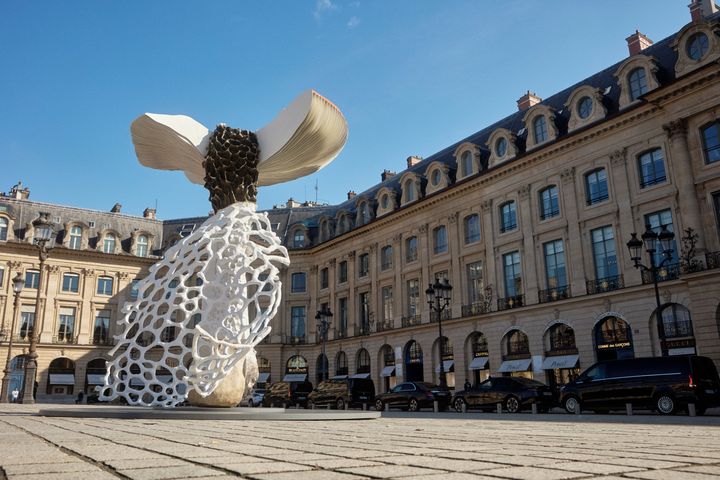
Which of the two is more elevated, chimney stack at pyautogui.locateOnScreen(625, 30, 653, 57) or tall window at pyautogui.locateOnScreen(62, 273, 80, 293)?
chimney stack at pyautogui.locateOnScreen(625, 30, 653, 57)

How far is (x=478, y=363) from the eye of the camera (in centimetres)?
3634

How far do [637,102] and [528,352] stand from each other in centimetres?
1424

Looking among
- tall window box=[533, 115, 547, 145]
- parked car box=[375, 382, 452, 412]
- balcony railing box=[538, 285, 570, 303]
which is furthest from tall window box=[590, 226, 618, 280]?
parked car box=[375, 382, 452, 412]

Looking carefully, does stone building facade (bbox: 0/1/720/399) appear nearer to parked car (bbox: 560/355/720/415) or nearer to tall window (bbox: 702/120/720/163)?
tall window (bbox: 702/120/720/163)

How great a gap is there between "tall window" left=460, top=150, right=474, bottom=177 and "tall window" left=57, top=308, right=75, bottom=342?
37695 millimetres

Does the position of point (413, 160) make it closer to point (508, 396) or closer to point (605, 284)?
point (605, 284)

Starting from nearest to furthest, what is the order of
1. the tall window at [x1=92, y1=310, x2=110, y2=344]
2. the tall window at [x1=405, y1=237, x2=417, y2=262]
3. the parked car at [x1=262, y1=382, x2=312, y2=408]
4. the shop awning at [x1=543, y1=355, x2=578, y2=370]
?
the shop awning at [x1=543, y1=355, x2=578, y2=370]
the parked car at [x1=262, y1=382, x2=312, y2=408]
the tall window at [x1=405, y1=237, x2=417, y2=262]
the tall window at [x1=92, y1=310, x2=110, y2=344]

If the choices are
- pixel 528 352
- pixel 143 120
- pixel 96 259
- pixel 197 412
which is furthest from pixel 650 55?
pixel 96 259

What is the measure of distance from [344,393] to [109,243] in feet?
121

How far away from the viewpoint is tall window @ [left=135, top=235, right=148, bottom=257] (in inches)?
2315

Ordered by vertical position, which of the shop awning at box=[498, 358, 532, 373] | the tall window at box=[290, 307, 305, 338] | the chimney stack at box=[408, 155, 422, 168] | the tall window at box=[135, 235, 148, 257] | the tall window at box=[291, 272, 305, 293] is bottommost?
the shop awning at box=[498, 358, 532, 373]

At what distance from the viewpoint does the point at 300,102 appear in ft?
55.5

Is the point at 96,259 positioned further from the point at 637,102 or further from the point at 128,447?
the point at 128,447

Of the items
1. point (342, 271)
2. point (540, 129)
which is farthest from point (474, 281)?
point (342, 271)
